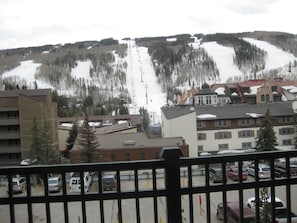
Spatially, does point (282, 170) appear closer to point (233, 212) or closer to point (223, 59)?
point (233, 212)

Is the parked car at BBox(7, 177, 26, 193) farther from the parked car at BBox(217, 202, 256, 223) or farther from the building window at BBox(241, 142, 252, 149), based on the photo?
the building window at BBox(241, 142, 252, 149)

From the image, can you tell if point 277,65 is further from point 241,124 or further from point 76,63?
point 241,124

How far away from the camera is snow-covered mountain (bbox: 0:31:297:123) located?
7606 cm

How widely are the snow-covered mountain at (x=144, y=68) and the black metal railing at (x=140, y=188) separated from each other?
59218mm

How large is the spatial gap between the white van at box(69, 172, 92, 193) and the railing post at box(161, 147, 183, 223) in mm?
378

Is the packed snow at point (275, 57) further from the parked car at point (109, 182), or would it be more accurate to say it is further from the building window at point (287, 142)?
the parked car at point (109, 182)

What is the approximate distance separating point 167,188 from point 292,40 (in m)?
121

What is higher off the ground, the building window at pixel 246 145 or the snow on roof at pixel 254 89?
the snow on roof at pixel 254 89

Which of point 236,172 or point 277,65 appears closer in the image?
point 236,172

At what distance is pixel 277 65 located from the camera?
89750 mm

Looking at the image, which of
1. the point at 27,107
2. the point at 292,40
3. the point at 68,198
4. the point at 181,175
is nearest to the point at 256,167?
the point at 181,175

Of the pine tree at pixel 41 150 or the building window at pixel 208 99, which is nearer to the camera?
the pine tree at pixel 41 150

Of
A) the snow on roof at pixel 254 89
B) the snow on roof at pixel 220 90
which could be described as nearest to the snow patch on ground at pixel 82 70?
the snow on roof at pixel 220 90

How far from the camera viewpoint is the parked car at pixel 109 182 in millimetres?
1625
